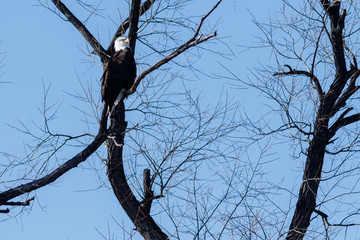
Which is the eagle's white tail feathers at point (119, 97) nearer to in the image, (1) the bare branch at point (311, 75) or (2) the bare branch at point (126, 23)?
(2) the bare branch at point (126, 23)

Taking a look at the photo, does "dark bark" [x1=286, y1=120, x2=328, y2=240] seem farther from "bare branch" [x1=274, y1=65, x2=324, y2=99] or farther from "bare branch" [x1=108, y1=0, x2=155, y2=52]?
"bare branch" [x1=108, y1=0, x2=155, y2=52]

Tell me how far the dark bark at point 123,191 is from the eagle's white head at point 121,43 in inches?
37.5

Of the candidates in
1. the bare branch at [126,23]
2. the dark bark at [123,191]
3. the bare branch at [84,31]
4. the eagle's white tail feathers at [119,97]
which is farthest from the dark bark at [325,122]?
the bare branch at [84,31]

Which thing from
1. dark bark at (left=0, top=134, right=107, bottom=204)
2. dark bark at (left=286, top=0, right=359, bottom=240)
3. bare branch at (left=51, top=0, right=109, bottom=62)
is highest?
bare branch at (left=51, top=0, right=109, bottom=62)

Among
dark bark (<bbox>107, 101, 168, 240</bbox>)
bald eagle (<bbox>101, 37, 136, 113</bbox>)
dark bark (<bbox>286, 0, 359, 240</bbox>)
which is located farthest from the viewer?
bald eagle (<bbox>101, 37, 136, 113</bbox>)

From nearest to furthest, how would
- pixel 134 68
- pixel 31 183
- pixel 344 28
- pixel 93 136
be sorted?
pixel 31 183
pixel 93 136
pixel 344 28
pixel 134 68

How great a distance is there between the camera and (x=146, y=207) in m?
7.06

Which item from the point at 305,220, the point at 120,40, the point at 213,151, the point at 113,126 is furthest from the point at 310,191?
the point at 120,40

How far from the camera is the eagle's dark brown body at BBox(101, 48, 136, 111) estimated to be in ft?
24.3

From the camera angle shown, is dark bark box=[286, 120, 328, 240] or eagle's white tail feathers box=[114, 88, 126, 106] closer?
dark bark box=[286, 120, 328, 240]

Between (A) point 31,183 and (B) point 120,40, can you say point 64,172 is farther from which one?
(B) point 120,40

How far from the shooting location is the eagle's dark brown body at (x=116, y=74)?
7405 millimetres

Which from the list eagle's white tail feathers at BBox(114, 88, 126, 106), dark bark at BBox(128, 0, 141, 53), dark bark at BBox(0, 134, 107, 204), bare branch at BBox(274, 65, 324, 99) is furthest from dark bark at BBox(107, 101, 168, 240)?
bare branch at BBox(274, 65, 324, 99)

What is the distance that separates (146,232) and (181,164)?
2.85 feet
